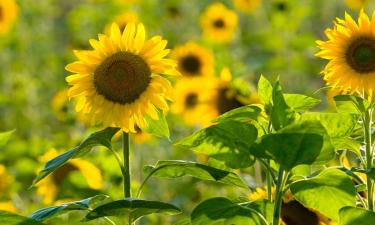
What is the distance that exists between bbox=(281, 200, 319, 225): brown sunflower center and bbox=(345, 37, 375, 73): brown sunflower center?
0.28 meters

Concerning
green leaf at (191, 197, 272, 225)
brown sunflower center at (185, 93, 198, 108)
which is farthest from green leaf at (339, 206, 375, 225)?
brown sunflower center at (185, 93, 198, 108)

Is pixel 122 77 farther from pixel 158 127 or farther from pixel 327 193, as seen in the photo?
pixel 327 193

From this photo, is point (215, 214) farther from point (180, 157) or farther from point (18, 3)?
point (18, 3)

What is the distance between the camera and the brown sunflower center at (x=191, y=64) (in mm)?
4652

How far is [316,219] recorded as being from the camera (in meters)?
1.52

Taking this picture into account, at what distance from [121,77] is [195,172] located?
319 millimetres

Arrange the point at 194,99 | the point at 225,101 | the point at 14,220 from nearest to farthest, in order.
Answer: the point at 14,220, the point at 225,101, the point at 194,99

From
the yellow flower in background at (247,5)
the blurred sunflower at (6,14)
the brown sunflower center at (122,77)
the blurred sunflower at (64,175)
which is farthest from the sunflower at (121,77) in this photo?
the yellow flower in background at (247,5)

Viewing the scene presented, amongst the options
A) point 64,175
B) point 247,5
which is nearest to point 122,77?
point 64,175

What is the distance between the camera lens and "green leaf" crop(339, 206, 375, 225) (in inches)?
49.3

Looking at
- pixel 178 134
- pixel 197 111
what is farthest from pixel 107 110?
pixel 178 134

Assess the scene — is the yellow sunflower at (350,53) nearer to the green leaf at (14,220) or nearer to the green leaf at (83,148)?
the green leaf at (83,148)

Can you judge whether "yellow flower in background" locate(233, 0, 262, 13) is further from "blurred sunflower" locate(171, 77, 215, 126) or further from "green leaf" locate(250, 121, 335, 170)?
"green leaf" locate(250, 121, 335, 170)

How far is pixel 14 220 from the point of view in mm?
1292
